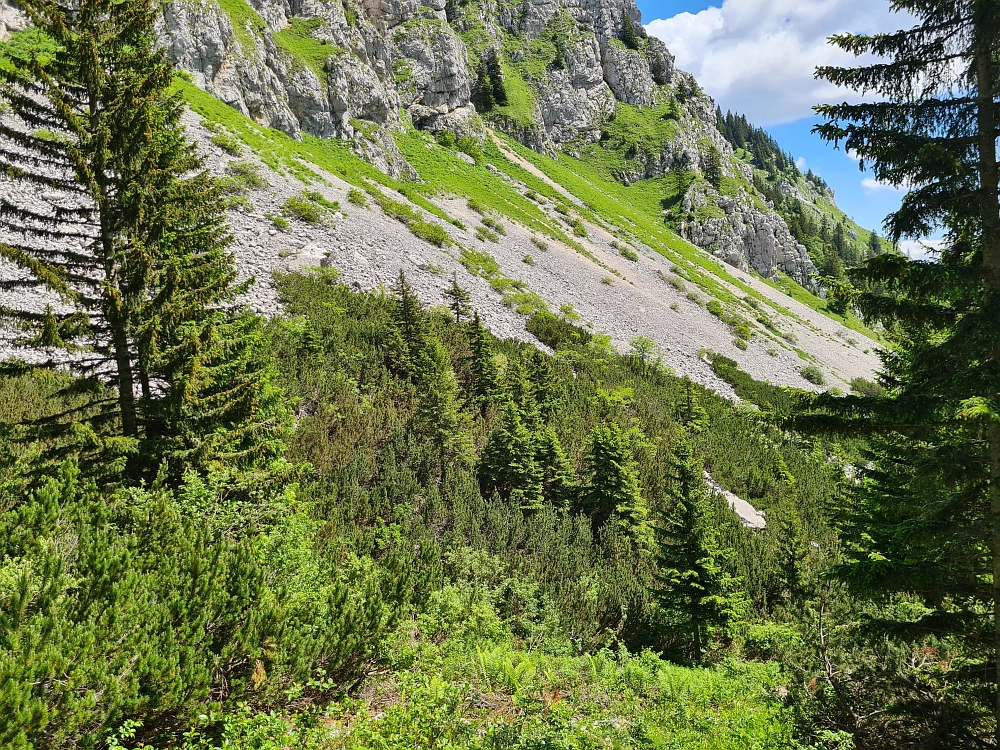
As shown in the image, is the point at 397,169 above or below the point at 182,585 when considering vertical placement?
above

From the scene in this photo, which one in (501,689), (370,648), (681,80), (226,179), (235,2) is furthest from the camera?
(681,80)

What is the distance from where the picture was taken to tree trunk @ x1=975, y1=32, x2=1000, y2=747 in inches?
180

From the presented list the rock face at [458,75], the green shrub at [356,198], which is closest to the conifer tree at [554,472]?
the green shrub at [356,198]

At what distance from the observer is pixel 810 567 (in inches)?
502

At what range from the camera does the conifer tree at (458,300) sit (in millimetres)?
23688

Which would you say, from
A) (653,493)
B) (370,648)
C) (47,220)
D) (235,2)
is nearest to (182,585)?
(370,648)

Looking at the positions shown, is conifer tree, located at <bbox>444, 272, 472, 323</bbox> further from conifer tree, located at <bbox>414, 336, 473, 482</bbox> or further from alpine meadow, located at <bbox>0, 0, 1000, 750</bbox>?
conifer tree, located at <bbox>414, 336, 473, 482</bbox>

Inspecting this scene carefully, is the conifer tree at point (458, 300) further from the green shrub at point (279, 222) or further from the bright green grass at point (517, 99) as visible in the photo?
the bright green grass at point (517, 99)

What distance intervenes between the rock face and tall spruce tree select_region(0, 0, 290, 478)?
94.6ft

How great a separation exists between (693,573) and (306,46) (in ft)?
165

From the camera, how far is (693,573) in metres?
9.79

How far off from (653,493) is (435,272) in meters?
17.1

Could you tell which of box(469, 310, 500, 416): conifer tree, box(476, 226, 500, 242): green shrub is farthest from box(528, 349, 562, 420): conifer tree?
box(476, 226, 500, 242): green shrub

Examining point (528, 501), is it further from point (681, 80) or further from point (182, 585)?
point (681, 80)
